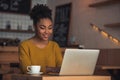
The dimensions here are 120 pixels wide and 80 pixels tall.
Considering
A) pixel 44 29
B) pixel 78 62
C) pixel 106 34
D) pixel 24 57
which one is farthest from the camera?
pixel 106 34

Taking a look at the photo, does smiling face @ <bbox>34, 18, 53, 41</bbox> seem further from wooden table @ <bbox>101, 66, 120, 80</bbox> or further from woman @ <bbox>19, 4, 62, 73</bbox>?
wooden table @ <bbox>101, 66, 120, 80</bbox>

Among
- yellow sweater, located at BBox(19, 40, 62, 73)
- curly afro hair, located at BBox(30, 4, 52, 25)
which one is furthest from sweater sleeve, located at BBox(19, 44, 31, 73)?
curly afro hair, located at BBox(30, 4, 52, 25)

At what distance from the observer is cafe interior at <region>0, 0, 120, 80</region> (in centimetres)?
439

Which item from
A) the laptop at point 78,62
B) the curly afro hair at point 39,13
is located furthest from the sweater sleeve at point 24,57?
the laptop at point 78,62

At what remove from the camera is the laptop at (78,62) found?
2078 millimetres

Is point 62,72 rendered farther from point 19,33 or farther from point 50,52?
point 19,33

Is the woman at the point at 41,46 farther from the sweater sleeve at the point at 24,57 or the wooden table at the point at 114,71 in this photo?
the wooden table at the point at 114,71

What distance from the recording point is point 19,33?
6539mm

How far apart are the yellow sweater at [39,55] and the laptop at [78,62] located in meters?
0.40

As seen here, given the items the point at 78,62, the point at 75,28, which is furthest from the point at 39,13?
the point at 75,28

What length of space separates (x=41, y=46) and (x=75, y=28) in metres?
2.98

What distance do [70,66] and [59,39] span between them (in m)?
3.87

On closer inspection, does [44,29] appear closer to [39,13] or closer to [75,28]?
[39,13]

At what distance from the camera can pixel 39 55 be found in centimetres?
261
